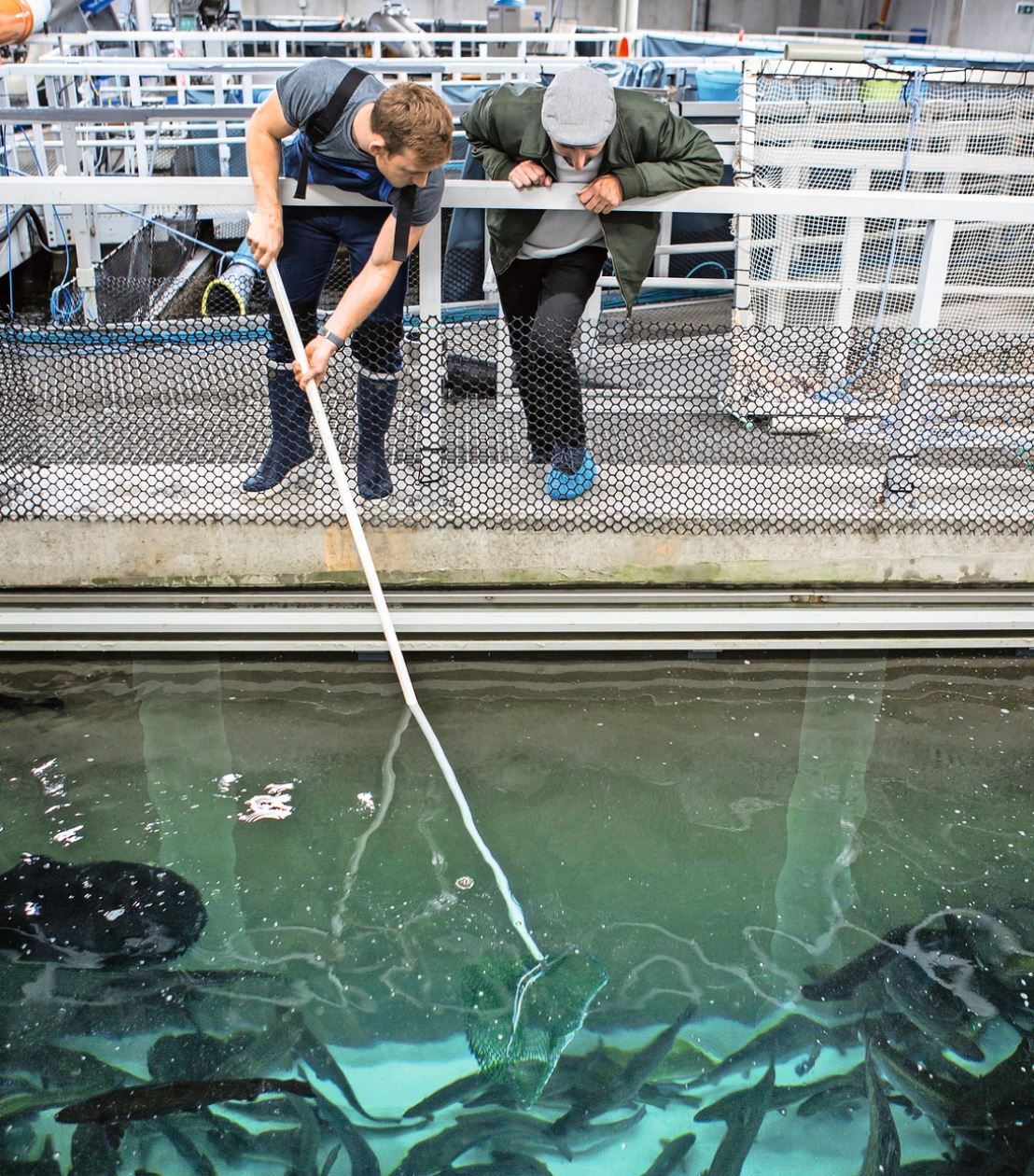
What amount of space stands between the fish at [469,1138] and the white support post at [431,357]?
2.27m

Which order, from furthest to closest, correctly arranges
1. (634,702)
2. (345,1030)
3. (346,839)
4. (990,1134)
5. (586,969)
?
(634,702)
(346,839)
(586,969)
(345,1030)
(990,1134)

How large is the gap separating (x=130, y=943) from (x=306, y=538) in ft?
5.32

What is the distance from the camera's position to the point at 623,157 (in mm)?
3666

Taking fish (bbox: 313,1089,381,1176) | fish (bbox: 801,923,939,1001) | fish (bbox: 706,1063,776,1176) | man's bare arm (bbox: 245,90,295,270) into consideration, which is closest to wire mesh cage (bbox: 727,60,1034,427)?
man's bare arm (bbox: 245,90,295,270)

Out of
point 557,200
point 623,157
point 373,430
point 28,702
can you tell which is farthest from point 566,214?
point 28,702

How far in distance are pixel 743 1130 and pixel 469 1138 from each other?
0.65 metres

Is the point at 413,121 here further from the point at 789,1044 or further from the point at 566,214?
the point at 789,1044

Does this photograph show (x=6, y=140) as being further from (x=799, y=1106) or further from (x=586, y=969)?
(x=799, y=1106)

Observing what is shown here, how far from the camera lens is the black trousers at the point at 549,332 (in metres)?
3.88

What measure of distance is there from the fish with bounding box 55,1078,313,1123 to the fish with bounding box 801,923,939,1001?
1.35 metres

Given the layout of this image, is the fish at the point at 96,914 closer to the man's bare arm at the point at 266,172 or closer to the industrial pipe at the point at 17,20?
the man's bare arm at the point at 266,172

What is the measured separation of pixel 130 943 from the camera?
296cm

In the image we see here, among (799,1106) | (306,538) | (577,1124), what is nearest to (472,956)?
(577,1124)

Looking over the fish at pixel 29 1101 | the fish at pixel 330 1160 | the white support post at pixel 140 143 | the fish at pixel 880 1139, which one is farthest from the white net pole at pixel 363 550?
the white support post at pixel 140 143
